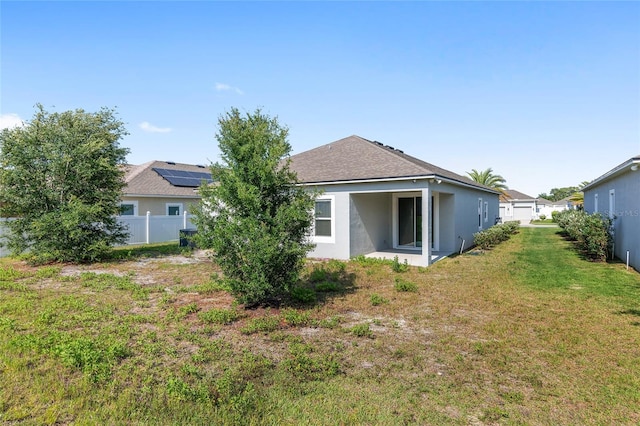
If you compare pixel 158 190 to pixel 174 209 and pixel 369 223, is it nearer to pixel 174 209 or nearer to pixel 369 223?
pixel 174 209

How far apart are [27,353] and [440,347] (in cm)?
530

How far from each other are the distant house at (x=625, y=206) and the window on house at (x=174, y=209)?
20603mm

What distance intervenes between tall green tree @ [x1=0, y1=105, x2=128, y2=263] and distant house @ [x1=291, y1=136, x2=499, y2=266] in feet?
23.3

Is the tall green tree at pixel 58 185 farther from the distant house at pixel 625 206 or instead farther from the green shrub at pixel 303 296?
the distant house at pixel 625 206

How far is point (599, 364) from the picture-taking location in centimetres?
399

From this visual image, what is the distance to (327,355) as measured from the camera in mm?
4254

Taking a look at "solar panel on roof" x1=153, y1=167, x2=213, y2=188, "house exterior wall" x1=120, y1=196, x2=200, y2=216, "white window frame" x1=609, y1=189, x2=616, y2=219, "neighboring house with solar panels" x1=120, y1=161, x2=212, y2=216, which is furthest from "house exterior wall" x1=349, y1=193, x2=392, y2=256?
"solar panel on roof" x1=153, y1=167, x2=213, y2=188

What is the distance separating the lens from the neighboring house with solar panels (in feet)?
60.2

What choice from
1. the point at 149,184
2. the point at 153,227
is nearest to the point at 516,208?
the point at 149,184

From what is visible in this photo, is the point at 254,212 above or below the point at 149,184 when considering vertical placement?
below

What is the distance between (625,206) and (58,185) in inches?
737

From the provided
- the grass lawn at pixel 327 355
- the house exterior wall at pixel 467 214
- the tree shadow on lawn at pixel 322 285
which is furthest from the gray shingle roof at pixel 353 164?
the grass lawn at pixel 327 355

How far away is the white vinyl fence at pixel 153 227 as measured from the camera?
16.9 meters

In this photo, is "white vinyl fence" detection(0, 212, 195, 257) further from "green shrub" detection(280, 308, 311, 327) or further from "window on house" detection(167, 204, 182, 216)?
"green shrub" detection(280, 308, 311, 327)
